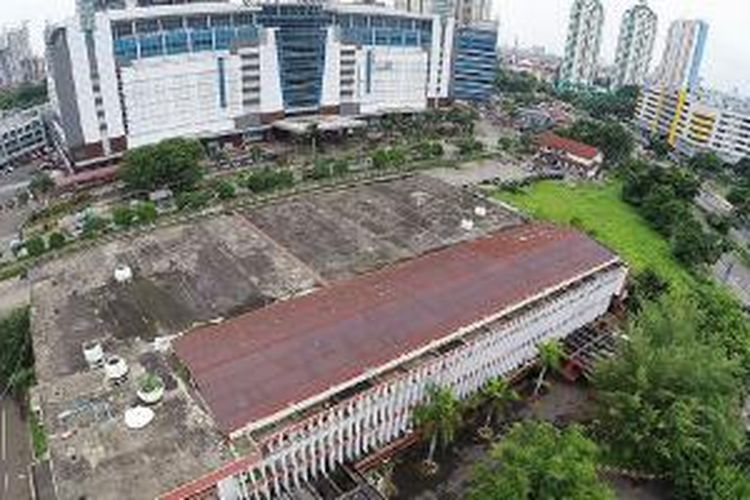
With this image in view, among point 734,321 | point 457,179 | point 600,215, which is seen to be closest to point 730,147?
point 600,215

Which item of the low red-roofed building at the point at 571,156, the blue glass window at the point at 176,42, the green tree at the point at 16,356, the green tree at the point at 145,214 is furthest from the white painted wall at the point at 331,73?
the green tree at the point at 16,356

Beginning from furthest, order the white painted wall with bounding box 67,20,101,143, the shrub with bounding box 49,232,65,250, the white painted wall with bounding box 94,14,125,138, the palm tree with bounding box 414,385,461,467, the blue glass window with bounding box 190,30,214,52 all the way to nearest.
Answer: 1. the blue glass window with bounding box 190,30,214,52
2. the white painted wall with bounding box 94,14,125,138
3. the white painted wall with bounding box 67,20,101,143
4. the shrub with bounding box 49,232,65,250
5. the palm tree with bounding box 414,385,461,467

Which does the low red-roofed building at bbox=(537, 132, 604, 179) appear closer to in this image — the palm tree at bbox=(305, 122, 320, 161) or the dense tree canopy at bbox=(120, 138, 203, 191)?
the palm tree at bbox=(305, 122, 320, 161)

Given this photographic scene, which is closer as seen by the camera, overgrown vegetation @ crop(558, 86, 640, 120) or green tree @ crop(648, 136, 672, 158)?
green tree @ crop(648, 136, 672, 158)

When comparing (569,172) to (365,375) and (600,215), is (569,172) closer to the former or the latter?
(600,215)

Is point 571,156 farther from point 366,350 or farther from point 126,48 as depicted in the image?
point 366,350

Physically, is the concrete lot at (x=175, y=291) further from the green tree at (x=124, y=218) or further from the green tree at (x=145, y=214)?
the green tree at (x=124, y=218)

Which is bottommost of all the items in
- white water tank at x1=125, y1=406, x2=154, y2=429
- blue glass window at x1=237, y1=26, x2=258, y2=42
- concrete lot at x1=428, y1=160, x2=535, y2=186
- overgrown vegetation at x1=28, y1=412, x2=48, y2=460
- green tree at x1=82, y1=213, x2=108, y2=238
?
overgrown vegetation at x1=28, y1=412, x2=48, y2=460

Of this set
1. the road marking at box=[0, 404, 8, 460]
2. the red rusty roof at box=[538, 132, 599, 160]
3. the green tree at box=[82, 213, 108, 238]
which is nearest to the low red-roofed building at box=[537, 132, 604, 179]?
the red rusty roof at box=[538, 132, 599, 160]
